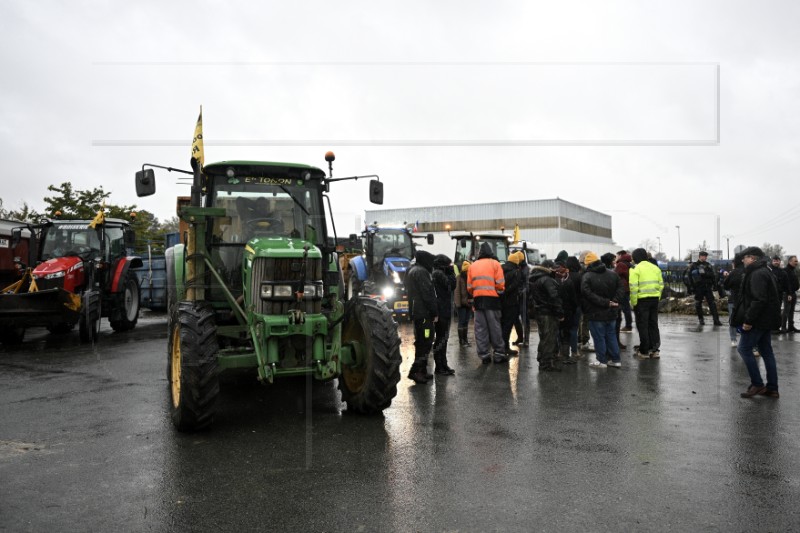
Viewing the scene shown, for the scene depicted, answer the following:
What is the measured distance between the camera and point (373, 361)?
572cm

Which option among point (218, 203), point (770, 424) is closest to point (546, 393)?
point (770, 424)

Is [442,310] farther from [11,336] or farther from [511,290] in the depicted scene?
[11,336]

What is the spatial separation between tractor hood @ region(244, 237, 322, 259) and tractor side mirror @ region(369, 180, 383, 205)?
1.72 m

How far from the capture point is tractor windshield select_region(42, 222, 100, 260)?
12.5 metres

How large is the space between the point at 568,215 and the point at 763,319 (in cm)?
5614

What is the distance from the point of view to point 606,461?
462 centimetres

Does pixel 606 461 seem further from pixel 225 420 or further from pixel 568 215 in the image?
pixel 568 215

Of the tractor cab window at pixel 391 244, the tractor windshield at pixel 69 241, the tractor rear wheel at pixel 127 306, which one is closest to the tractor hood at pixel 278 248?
the tractor windshield at pixel 69 241

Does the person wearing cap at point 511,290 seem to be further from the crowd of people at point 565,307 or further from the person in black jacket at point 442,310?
the person in black jacket at point 442,310

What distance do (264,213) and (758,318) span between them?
5.87 meters

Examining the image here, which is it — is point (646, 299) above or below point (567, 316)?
above

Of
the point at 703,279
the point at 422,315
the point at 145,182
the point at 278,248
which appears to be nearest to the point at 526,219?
the point at 703,279

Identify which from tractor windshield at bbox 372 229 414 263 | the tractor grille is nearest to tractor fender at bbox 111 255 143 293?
tractor windshield at bbox 372 229 414 263

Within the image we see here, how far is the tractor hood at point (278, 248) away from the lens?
5602 millimetres
